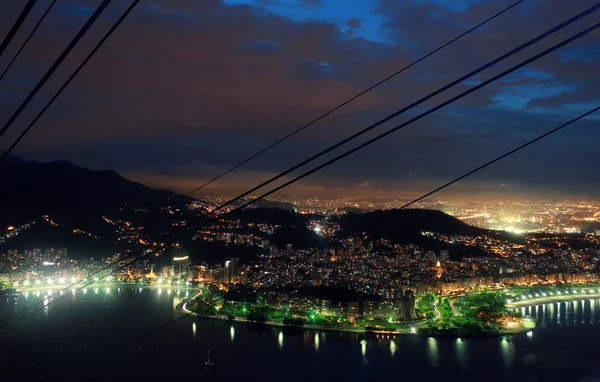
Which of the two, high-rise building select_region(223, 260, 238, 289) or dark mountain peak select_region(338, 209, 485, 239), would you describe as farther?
dark mountain peak select_region(338, 209, 485, 239)

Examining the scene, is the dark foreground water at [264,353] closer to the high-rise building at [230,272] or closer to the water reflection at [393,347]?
the water reflection at [393,347]

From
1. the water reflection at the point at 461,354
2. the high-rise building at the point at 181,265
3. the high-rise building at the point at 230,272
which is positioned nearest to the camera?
the water reflection at the point at 461,354

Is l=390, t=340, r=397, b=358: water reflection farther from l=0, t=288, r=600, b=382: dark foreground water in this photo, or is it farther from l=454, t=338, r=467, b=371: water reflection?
l=454, t=338, r=467, b=371: water reflection

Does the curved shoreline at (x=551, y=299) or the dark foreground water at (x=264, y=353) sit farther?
the curved shoreline at (x=551, y=299)

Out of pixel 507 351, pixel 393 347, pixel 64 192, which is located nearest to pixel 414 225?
pixel 507 351

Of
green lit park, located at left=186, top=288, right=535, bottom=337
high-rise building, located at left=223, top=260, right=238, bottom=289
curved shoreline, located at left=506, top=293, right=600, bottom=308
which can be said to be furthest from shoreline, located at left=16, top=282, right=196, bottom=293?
curved shoreline, located at left=506, top=293, right=600, bottom=308

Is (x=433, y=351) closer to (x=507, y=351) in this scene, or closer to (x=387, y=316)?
(x=507, y=351)

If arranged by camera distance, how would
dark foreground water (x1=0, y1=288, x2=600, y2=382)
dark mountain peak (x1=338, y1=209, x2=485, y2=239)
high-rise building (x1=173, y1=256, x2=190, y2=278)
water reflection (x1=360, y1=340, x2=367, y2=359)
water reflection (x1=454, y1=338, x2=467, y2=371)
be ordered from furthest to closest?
1. dark mountain peak (x1=338, y1=209, x2=485, y2=239)
2. high-rise building (x1=173, y1=256, x2=190, y2=278)
3. water reflection (x1=360, y1=340, x2=367, y2=359)
4. water reflection (x1=454, y1=338, x2=467, y2=371)
5. dark foreground water (x1=0, y1=288, x2=600, y2=382)

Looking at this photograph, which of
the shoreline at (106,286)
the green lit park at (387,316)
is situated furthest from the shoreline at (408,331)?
the shoreline at (106,286)
